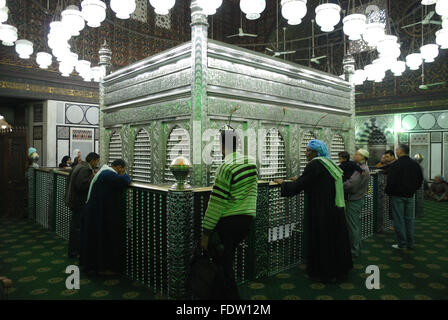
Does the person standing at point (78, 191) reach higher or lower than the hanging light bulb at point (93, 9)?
lower

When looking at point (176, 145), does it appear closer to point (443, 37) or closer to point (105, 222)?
point (105, 222)

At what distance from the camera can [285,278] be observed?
3.03m

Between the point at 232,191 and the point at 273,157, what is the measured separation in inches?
92.3

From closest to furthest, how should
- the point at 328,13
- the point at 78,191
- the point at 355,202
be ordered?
the point at 78,191, the point at 355,202, the point at 328,13

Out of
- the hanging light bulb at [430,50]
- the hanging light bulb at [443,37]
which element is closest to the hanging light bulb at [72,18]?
the hanging light bulb at [443,37]

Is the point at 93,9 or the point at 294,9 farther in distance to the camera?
the point at 93,9

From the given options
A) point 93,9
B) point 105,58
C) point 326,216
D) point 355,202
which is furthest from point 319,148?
point 105,58

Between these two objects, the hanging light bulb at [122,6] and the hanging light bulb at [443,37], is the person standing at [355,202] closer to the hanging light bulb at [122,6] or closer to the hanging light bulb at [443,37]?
the hanging light bulb at [443,37]

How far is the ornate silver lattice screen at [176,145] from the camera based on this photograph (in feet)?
12.0

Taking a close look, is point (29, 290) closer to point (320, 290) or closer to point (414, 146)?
point (320, 290)

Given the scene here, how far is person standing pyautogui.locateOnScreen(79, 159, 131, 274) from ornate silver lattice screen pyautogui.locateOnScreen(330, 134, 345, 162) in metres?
3.72

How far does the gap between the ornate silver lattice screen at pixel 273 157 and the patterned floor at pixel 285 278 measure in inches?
53.9

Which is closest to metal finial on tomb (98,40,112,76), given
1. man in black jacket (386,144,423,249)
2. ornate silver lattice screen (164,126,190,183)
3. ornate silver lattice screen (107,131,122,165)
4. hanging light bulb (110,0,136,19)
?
ornate silver lattice screen (107,131,122,165)
